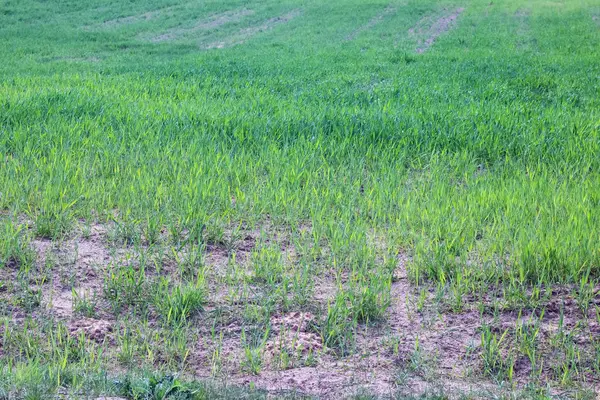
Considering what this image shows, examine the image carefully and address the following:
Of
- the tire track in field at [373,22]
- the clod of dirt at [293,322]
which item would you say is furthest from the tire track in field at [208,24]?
the clod of dirt at [293,322]

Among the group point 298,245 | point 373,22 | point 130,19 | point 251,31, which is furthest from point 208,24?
point 298,245

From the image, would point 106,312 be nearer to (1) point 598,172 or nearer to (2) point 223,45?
(1) point 598,172

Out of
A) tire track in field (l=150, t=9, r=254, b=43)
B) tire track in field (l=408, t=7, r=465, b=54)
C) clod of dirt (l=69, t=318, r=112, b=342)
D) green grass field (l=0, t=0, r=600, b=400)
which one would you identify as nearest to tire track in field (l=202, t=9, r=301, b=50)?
tire track in field (l=150, t=9, r=254, b=43)

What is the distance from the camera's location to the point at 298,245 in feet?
12.0

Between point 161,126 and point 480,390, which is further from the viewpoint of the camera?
point 161,126

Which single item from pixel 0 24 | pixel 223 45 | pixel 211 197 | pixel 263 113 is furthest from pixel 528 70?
pixel 0 24

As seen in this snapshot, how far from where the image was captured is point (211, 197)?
437 cm

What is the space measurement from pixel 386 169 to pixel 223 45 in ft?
53.2

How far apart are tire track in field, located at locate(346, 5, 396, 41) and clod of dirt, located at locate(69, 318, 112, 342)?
18602mm

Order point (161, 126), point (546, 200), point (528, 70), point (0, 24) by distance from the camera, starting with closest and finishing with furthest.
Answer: point (546, 200) < point (161, 126) < point (528, 70) < point (0, 24)

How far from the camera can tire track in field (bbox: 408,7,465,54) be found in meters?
18.3

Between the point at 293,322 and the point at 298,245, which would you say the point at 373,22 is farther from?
the point at 293,322

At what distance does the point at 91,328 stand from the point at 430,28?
843 inches

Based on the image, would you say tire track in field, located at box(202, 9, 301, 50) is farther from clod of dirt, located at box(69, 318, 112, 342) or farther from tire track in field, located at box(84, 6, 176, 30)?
clod of dirt, located at box(69, 318, 112, 342)
